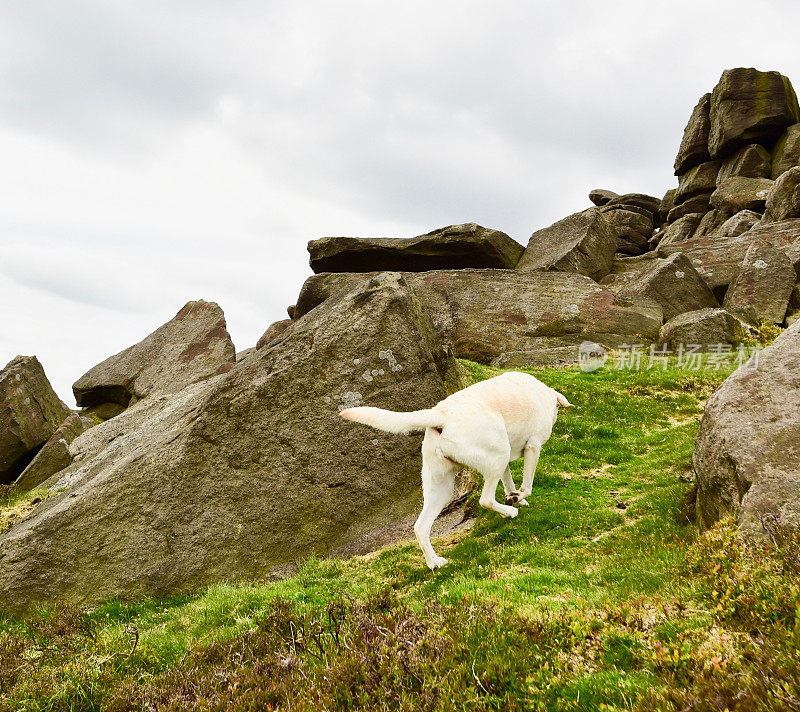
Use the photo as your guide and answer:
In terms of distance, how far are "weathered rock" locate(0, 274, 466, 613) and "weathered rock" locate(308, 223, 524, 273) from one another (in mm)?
19751

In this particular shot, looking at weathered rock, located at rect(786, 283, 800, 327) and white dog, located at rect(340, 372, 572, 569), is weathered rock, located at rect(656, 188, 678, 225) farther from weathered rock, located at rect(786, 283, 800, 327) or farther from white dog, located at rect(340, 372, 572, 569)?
white dog, located at rect(340, 372, 572, 569)

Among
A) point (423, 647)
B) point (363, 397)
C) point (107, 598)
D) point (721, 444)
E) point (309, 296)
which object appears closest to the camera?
point (423, 647)

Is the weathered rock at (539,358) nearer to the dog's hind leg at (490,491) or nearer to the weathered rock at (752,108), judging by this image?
the dog's hind leg at (490,491)

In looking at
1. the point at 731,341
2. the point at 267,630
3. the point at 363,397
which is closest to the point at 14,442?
the point at 363,397

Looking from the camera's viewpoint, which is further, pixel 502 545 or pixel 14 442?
pixel 14 442

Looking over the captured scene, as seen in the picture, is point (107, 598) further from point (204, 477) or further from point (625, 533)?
point (625, 533)

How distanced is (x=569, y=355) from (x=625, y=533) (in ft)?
56.5

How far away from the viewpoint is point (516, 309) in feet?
94.6

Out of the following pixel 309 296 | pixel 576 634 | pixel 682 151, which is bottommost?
pixel 576 634

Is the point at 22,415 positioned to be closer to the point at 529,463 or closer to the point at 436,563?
the point at 436,563

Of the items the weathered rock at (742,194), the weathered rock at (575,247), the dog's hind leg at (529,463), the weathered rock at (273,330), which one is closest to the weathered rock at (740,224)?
the weathered rock at (742,194)

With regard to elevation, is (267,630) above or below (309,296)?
below

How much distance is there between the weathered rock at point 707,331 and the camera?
24.6 meters

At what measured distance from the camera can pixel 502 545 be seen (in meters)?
9.34
